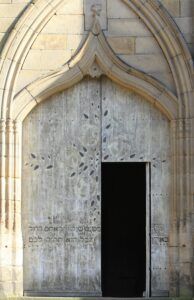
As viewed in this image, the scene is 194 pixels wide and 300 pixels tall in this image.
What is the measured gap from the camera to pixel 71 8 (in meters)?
13.1

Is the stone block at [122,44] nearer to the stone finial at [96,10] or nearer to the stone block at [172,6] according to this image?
the stone finial at [96,10]

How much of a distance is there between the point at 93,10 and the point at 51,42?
75 centimetres

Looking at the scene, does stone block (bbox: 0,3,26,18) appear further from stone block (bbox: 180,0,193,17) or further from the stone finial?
stone block (bbox: 180,0,193,17)

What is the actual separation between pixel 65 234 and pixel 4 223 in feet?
2.91

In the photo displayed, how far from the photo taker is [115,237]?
1636cm

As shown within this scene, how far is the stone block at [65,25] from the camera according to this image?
Result: 13.1 meters

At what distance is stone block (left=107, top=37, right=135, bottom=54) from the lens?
513 inches

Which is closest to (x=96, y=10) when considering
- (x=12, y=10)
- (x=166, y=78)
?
(x=12, y=10)

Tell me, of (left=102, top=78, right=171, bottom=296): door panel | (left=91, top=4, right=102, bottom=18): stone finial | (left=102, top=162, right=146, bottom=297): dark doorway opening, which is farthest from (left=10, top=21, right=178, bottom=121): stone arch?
(left=102, top=162, right=146, bottom=297): dark doorway opening

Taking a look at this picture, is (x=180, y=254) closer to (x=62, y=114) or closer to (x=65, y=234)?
(x=65, y=234)

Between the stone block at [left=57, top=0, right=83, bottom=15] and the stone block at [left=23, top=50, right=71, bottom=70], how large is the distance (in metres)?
0.56

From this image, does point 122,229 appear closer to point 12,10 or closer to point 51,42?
point 51,42

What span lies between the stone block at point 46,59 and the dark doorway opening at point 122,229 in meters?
3.20

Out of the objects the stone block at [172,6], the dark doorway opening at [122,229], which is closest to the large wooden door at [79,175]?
the stone block at [172,6]
